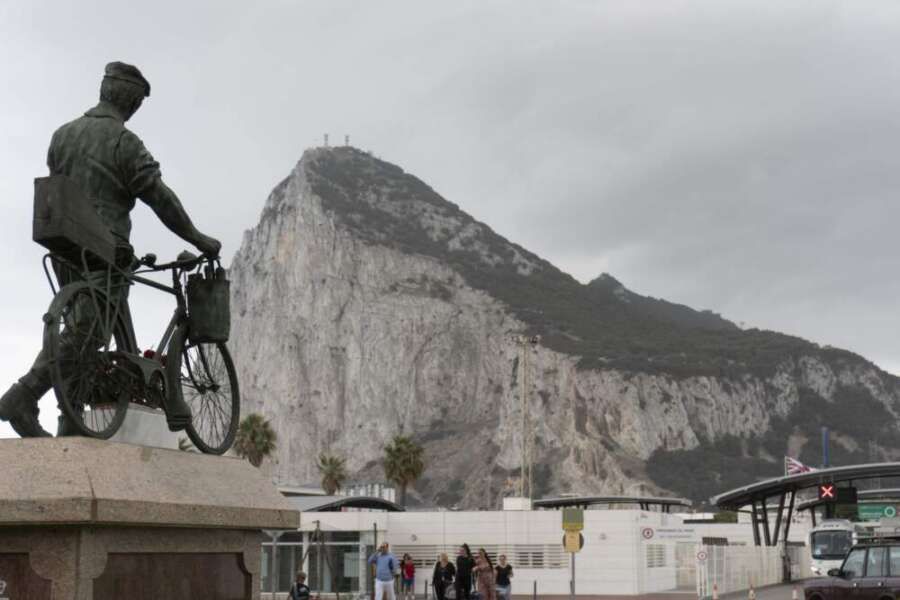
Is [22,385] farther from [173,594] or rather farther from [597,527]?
[597,527]

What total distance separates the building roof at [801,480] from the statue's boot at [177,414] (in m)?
37.7

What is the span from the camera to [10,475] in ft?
20.4

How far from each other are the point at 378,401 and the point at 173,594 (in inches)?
6239

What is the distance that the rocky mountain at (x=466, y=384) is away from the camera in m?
156

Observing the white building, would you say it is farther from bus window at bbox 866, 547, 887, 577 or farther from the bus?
bus window at bbox 866, 547, 887, 577

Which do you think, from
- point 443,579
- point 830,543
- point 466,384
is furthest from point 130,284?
point 466,384

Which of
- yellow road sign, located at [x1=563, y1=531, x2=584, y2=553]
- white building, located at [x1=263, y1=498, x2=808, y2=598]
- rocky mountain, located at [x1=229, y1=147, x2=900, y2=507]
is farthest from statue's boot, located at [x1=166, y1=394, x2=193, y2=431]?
rocky mountain, located at [x1=229, y1=147, x2=900, y2=507]

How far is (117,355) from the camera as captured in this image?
280 inches

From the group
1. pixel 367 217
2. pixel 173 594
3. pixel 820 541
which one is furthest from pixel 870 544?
pixel 367 217

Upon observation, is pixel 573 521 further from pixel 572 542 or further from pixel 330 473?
pixel 330 473

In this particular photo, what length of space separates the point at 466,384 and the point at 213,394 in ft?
526

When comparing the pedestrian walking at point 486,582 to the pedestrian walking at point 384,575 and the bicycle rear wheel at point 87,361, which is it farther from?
the bicycle rear wheel at point 87,361

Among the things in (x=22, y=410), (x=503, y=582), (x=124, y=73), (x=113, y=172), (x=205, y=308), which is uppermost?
(x=124, y=73)

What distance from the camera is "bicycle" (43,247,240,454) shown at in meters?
6.77
